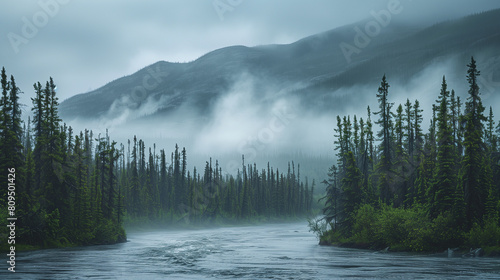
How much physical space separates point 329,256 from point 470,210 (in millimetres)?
15132

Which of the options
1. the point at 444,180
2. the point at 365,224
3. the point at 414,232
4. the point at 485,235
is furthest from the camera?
the point at 365,224

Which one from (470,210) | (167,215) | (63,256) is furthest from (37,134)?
(167,215)

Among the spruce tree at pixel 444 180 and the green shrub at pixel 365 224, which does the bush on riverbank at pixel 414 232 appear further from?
the spruce tree at pixel 444 180

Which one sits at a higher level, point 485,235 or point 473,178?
point 473,178

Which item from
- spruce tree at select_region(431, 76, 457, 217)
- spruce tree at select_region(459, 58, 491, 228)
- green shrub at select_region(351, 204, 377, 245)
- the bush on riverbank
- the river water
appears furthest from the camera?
green shrub at select_region(351, 204, 377, 245)

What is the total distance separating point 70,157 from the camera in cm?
7681

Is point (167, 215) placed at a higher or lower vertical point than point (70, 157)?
lower

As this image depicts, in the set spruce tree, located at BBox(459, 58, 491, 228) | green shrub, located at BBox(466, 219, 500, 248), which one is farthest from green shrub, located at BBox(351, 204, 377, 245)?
green shrub, located at BBox(466, 219, 500, 248)

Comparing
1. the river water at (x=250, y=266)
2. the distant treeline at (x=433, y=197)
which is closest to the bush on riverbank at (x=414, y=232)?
the distant treeline at (x=433, y=197)

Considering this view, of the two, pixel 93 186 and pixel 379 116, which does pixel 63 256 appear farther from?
pixel 379 116

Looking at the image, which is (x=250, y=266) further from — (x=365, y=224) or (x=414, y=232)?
(x=365, y=224)

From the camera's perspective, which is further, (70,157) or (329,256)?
(70,157)

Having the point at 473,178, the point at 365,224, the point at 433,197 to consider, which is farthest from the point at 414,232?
the point at 365,224

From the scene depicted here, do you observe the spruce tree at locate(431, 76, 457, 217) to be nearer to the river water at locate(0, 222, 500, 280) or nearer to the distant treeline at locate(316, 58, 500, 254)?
the distant treeline at locate(316, 58, 500, 254)
